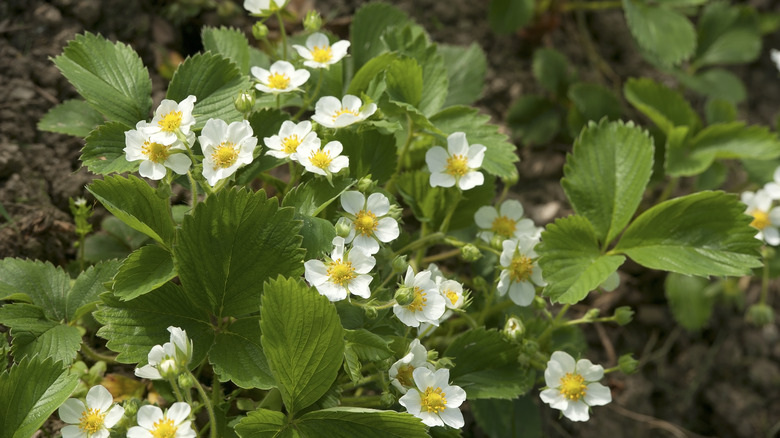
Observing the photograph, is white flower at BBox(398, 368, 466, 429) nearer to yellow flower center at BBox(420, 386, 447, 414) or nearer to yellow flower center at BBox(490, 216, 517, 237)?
yellow flower center at BBox(420, 386, 447, 414)

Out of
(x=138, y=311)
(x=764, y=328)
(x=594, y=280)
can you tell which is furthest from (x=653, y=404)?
(x=138, y=311)

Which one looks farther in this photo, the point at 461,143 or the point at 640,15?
A: the point at 640,15

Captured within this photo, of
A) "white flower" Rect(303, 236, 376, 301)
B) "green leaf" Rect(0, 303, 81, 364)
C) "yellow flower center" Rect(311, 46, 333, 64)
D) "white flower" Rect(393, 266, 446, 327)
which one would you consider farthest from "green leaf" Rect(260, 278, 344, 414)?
"yellow flower center" Rect(311, 46, 333, 64)

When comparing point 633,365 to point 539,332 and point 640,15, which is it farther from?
point 640,15

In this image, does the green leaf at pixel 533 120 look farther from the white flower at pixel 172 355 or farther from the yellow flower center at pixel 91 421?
the yellow flower center at pixel 91 421

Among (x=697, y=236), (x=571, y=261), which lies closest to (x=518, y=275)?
(x=571, y=261)

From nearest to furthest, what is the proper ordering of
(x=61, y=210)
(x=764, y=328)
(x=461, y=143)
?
1. (x=461, y=143)
2. (x=61, y=210)
3. (x=764, y=328)

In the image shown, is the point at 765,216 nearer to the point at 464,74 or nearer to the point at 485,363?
the point at 464,74
